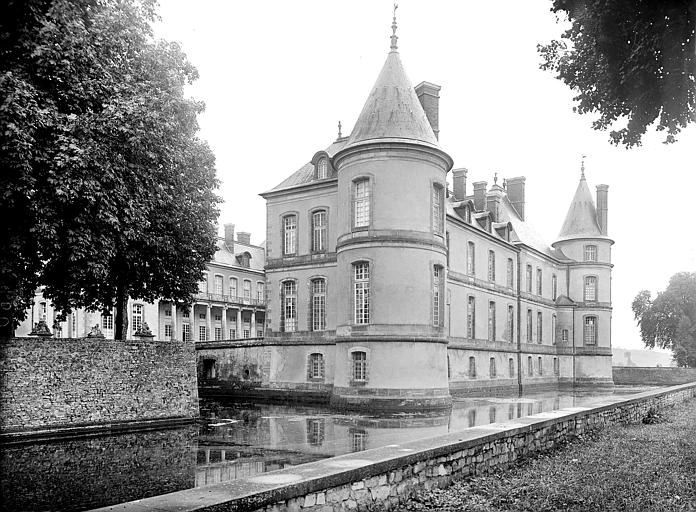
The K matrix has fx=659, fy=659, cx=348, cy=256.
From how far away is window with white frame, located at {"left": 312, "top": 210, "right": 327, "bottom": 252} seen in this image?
29.8 metres

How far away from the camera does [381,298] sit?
2395 cm

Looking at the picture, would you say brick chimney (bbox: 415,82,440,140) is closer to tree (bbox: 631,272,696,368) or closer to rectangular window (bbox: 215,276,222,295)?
rectangular window (bbox: 215,276,222,295)

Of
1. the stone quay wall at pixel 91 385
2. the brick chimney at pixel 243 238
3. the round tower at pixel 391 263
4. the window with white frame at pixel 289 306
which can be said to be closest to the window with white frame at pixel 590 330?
the window with white frame at pixel 289 306

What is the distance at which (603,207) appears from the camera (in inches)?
1896

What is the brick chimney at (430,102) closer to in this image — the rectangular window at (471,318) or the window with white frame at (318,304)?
the window with white frame at (318,304)

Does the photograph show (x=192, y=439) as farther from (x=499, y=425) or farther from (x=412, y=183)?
(x=412, y=183)

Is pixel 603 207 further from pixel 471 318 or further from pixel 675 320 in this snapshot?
pixel 675 320

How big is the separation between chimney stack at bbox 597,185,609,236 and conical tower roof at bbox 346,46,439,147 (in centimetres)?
2733

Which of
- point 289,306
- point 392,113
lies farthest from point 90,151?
point 289,306

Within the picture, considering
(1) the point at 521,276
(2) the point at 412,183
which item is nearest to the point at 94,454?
(2) the point at 412,183

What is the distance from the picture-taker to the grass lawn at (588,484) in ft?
25.0

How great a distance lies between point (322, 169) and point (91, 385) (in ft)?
51.9

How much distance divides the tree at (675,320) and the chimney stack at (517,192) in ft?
72.3

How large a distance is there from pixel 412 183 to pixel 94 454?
48.5ft
